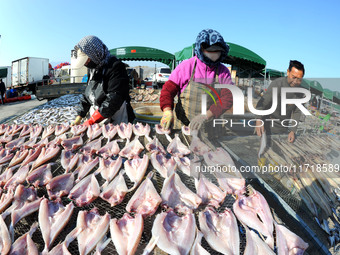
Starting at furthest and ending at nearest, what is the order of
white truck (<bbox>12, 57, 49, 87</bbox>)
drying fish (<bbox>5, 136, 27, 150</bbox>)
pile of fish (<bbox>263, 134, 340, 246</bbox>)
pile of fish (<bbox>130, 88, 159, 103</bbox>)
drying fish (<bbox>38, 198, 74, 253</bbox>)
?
1. white truck (<bbox>12, 57, 49, 87</bbox>)
2. pile of fish (<bbox>130, 88, 159, 103</bbox>)
3. drying fish (<bbox>5, 136, 27, 150</bbox>)
4. pile of fish (<bbox>263, 134, 340, 246</bbox>)
5. drying fish (<bbox>38, 198, 74, 253</bbox>)

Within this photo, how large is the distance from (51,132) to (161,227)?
2.02 metres

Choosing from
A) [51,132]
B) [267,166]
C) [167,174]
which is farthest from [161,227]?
[51,132]

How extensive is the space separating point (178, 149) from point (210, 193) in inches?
26.1

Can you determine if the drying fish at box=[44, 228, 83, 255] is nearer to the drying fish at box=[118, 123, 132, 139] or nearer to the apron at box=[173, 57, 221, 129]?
the drying fish at box=[118, 123, 132, 139]

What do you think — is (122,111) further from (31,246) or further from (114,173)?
(31,246)

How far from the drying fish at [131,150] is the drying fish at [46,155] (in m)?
0.61

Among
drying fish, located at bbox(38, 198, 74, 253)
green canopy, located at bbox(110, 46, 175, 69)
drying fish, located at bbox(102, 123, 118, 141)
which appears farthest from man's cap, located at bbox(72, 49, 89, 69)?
green canopy, located at bbox(110, 46, 175, 69)

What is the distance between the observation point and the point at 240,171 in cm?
172

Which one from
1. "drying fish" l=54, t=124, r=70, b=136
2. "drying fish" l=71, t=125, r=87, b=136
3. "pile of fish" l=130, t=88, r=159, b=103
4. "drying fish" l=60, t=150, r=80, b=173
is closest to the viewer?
"drying fish" l=60, t=150, r=80, b=173

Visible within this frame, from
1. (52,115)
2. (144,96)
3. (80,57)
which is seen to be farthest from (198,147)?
(144,96)

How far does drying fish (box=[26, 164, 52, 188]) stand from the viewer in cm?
154

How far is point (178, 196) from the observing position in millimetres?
1376

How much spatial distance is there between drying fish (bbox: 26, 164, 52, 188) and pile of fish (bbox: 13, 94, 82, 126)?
3.51 meters

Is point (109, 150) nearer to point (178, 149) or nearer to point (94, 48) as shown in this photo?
point (178, 149)
